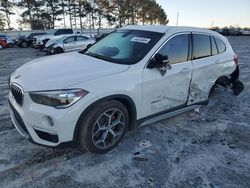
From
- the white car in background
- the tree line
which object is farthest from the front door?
the tree line

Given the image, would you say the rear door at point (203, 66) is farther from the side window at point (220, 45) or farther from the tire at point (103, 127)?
the tire at point (103, 127)

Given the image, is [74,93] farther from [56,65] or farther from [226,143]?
[226,143]

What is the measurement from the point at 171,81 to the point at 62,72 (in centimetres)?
169

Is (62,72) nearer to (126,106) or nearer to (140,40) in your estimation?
(126,106)

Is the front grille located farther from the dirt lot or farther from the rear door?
the rear door

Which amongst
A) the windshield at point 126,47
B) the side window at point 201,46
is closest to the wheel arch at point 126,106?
the windshield at point 126,47

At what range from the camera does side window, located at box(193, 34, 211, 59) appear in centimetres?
413

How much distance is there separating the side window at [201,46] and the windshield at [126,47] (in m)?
0.80

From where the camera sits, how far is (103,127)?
10.4 feet

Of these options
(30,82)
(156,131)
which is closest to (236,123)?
(156,131)

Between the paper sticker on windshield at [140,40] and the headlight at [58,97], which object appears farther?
the paper sticker on windshield at [140,40]

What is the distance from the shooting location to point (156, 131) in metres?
3.98

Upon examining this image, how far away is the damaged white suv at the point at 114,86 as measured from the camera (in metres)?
2.76

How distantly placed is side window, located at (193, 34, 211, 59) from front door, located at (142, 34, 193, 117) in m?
0.19
